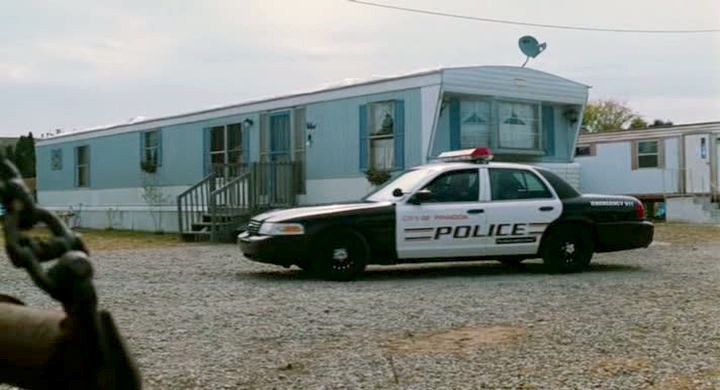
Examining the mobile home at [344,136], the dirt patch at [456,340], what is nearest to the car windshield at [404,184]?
the dirt patch at [456,340]

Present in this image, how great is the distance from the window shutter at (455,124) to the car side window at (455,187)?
5.01 meters

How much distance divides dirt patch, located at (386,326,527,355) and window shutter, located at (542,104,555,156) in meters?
11.0

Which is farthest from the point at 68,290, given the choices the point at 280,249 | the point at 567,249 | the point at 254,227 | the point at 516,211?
the point at 567,249

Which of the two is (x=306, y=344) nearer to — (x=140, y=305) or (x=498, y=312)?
(x=498, y=312)

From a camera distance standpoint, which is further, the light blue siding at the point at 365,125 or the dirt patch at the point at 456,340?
the light blue siding at the point at 365,125

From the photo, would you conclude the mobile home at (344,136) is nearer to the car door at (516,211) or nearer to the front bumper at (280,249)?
the car door at (516,211)

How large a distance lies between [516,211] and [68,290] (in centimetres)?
957

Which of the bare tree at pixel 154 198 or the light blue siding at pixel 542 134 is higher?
the light blue siding at pixel 542 134

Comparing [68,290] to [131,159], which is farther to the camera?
[131,159]

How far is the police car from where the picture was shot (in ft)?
31.9

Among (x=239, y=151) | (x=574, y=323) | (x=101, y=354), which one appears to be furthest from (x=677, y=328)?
(x=239, y=151)

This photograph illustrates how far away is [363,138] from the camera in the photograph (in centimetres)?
1585

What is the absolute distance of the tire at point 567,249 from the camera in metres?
10.4

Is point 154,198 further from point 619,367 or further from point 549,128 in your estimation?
point 619,367
